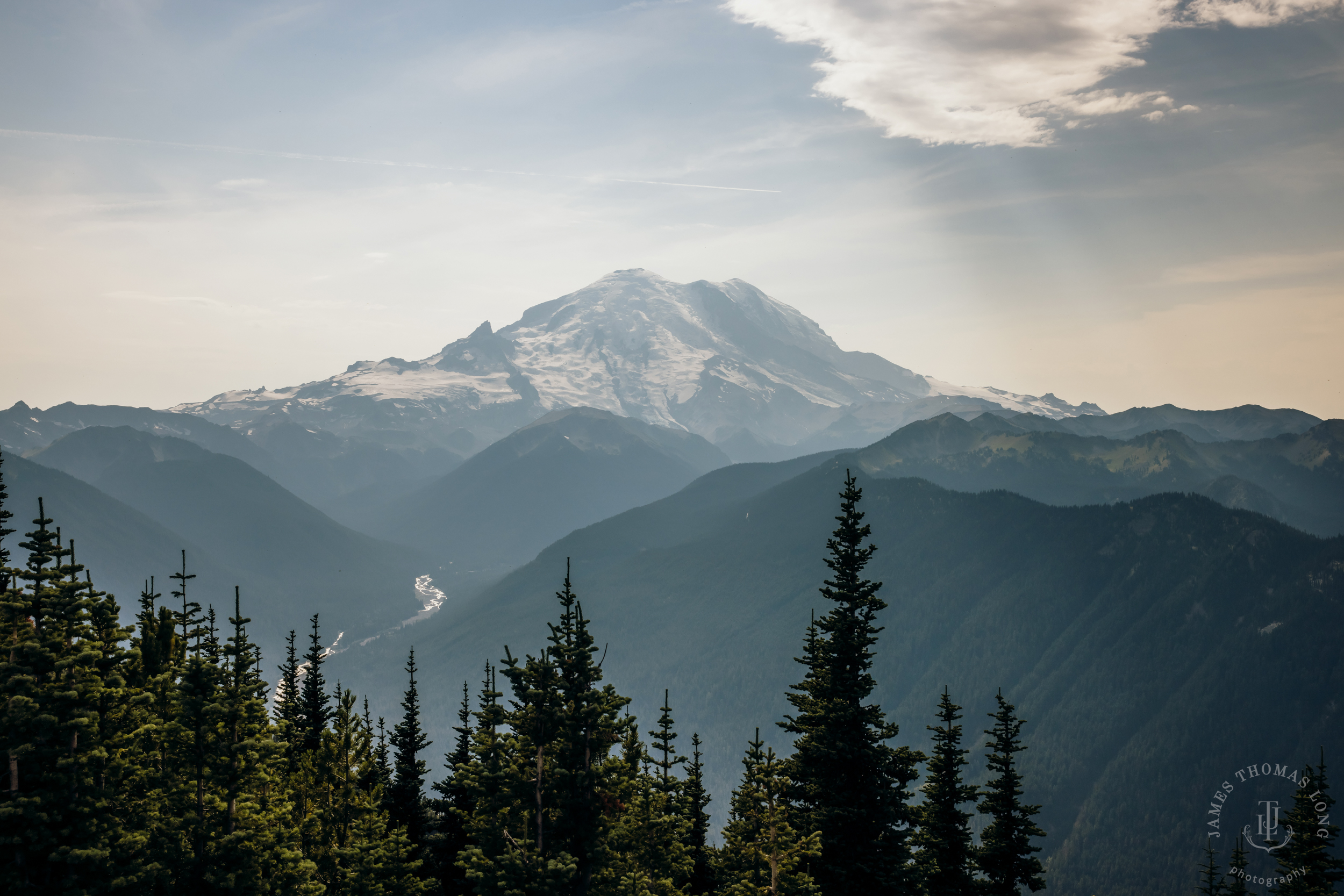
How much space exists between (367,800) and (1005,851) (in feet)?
113

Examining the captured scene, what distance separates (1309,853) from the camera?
61156mm

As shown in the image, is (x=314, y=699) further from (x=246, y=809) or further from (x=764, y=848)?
(x=764, y=848)

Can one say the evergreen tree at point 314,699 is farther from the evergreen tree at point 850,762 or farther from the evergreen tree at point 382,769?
the evergreen tree at point 850,762

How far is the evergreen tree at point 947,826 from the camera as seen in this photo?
1874 inches

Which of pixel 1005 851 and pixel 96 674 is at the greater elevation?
pixel 96 674

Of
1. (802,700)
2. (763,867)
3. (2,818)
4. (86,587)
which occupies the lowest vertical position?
(763,867)

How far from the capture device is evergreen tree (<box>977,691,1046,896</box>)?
48.2m

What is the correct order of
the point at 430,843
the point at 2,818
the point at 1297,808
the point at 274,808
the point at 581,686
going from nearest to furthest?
1. the point at 2,818
2. the point at 581,686
3. the point at 274,808
4. the point at 430,843
5. the point at 1297,808

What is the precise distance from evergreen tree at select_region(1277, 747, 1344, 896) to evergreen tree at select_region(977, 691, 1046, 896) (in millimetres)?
23965

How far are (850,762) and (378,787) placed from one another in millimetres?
25635

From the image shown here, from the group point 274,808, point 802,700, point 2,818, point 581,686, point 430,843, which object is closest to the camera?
point 2,818

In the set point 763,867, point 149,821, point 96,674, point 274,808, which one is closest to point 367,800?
point 274,808

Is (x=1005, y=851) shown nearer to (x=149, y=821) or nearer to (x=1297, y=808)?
(x=1297, y=808)

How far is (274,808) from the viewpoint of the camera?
136 feet
